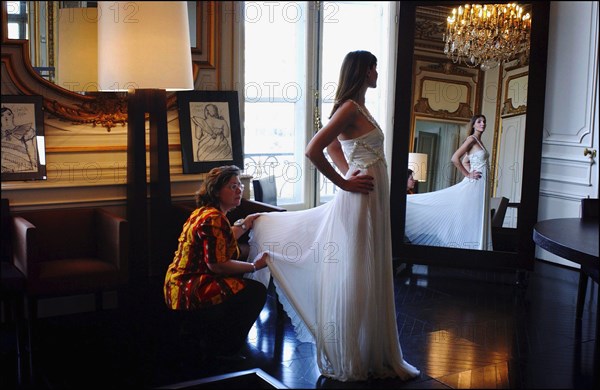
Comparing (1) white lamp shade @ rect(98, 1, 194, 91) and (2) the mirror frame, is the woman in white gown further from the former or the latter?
(2) the mirror frame

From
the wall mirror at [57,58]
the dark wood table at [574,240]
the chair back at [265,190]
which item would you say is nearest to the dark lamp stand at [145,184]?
the wall mirror at [57,58]

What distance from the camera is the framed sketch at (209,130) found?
5.24 m

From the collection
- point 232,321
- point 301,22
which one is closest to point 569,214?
point 301,22

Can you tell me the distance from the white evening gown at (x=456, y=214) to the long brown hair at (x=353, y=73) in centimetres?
220

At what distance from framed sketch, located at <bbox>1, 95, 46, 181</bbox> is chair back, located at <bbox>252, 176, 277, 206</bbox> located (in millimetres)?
1543

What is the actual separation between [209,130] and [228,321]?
6.19 ft

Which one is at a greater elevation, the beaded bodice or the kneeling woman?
the beaded bodice

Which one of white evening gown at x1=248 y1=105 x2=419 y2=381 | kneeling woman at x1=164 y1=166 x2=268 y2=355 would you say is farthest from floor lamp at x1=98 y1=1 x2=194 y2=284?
white evening gown at x1=248 y1=105 x2=419 y2=381

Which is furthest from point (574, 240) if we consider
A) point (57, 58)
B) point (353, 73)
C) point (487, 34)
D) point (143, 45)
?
point (57, 58)

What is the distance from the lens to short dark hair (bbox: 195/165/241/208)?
12.5ft

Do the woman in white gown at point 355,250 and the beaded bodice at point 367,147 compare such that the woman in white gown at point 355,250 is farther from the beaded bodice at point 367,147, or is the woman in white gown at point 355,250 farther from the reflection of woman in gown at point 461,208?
the reflection of woman in gown at point 461,208

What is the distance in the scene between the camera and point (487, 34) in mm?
5469

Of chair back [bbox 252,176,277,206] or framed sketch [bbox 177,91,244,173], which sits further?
chair back [bbox 252,176,277,206]

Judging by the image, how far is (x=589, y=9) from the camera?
5.99 meters
